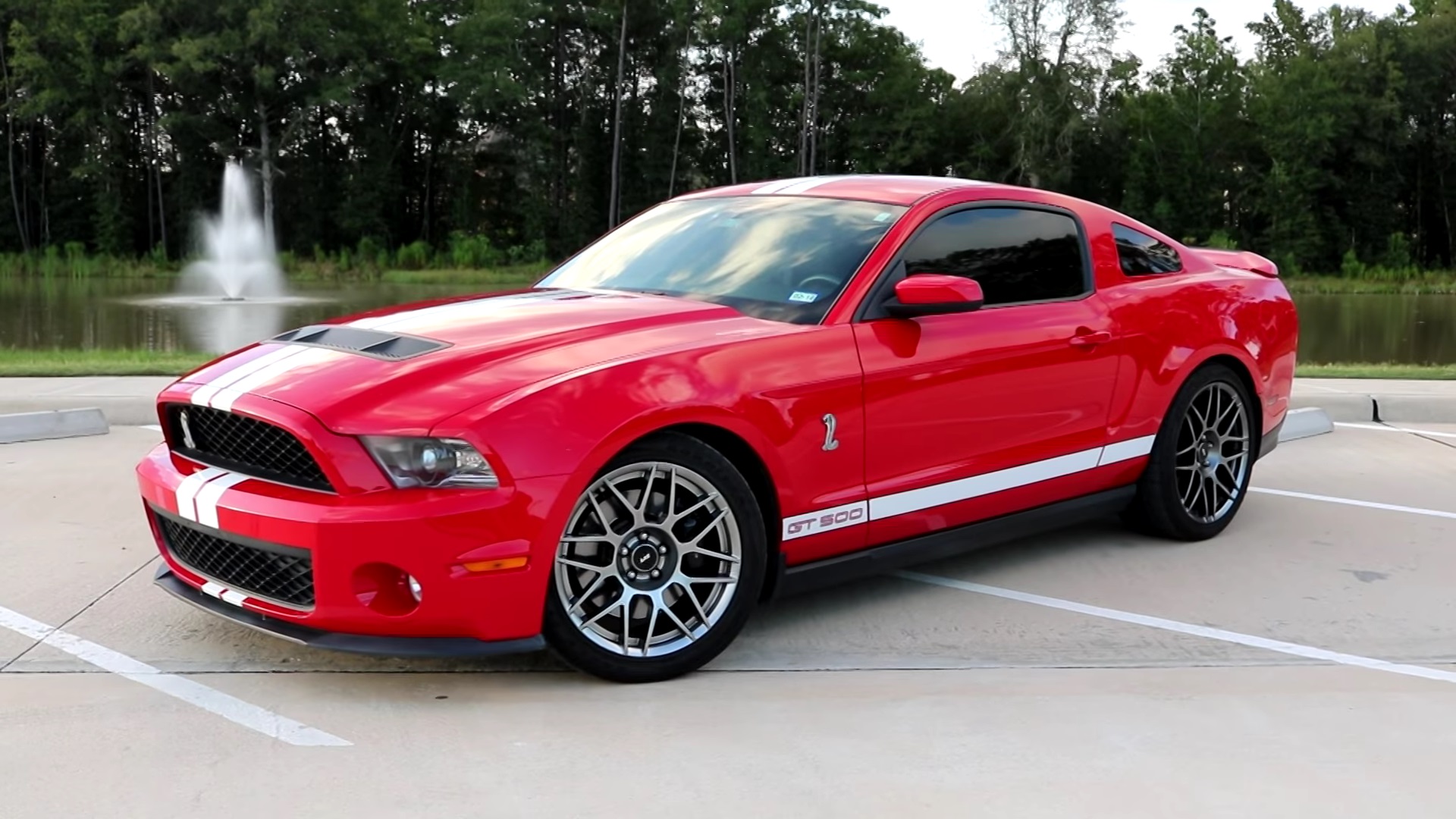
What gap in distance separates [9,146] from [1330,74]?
2175 inches

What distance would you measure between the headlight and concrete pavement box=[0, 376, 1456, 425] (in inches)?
221

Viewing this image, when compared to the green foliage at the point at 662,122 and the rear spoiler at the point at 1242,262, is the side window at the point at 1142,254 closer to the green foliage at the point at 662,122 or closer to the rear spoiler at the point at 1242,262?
the rear spoiler at the point at 1242,262

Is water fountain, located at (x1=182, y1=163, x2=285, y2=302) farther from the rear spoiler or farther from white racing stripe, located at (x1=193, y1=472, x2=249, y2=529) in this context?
white racing stripe, located at (x1=193, y1=472, x2=249, y2=529)

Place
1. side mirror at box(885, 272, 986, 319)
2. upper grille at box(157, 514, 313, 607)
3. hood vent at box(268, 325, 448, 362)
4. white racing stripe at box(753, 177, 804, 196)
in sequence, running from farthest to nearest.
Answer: white racing stripe at box(753, 177, 804, 196) → side mirror at box(885, 272, 986, 319) → hood vent at box(268, 325, 448, 362) → upper grille at box(157, 514, 313, 607)

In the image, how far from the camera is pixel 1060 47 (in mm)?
53312

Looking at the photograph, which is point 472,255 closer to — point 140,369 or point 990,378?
point 140,369

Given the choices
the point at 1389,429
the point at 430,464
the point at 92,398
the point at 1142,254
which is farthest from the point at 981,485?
the point at 92,398

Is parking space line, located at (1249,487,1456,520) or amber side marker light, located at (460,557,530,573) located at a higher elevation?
amber side marker light, located at (460,557,530,573)

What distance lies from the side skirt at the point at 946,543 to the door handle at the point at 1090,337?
0.63 meters

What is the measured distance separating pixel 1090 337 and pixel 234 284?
30321 millimetres

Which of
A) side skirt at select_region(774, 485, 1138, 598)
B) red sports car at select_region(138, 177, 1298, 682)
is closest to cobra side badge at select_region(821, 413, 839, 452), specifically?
red sports car at select_region(138, 177, 1298, 682)

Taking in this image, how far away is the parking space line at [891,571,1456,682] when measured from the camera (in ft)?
13.5

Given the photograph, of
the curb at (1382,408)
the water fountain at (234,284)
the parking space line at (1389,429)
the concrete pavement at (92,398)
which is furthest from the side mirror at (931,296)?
the water fountain at (234,284)

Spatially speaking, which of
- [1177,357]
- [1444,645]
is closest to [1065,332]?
[1177,357]
